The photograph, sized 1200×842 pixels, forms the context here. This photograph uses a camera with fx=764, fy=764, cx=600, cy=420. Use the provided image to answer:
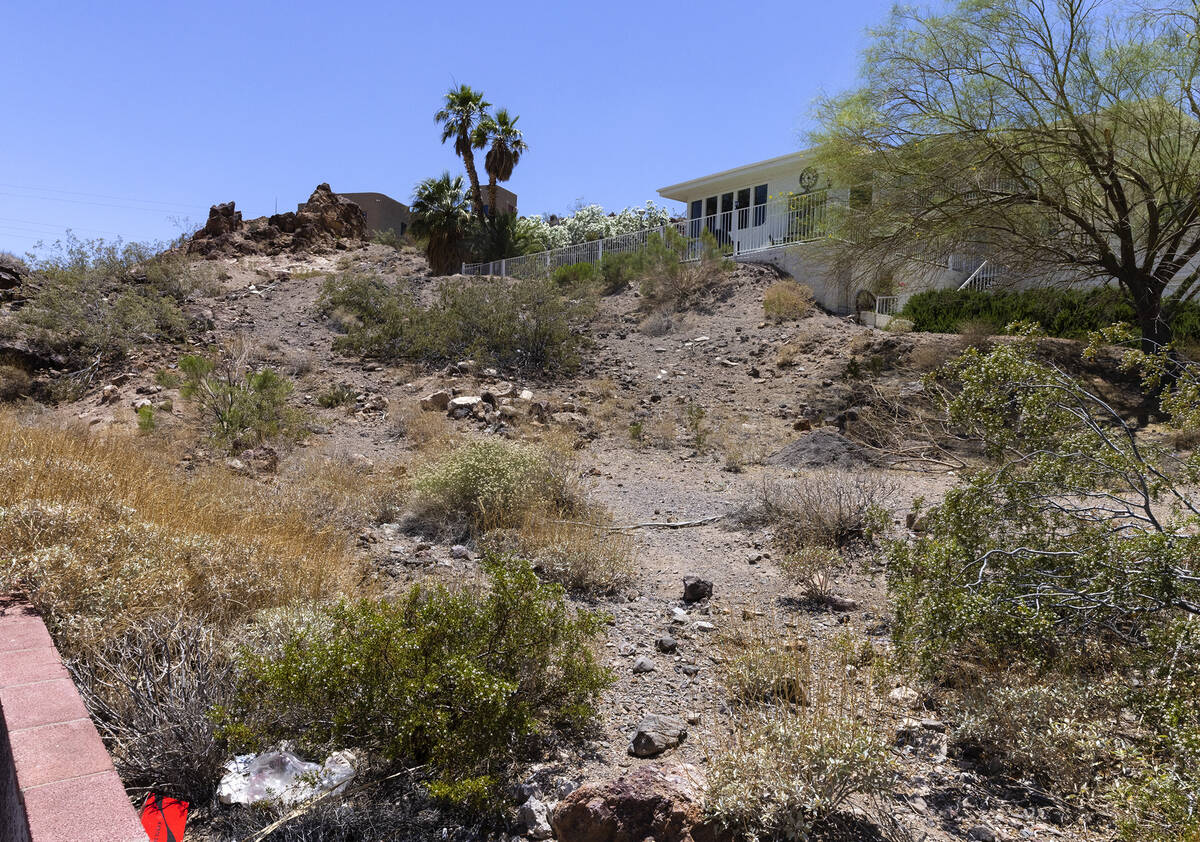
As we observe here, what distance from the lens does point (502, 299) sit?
59.2 ft

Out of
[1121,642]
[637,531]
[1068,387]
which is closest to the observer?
[1121,642]

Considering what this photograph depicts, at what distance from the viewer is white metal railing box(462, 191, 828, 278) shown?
817 inches

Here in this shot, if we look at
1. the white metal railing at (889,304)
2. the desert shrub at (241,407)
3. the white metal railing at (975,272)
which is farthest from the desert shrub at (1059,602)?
the white metal railing at (889,304)

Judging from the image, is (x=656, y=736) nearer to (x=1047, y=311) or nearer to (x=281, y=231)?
(x=1047, y=311)

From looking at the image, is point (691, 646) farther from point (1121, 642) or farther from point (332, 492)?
point (332, 492)

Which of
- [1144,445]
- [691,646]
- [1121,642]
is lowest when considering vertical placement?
[691,646]

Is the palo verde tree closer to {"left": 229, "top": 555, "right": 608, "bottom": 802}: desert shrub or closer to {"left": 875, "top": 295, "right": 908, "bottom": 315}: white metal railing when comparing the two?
{"left": 875, "top": 295, "right": 908, "bottom": 315}: white metal railing

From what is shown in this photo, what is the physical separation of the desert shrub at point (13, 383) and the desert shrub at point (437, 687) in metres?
13.9

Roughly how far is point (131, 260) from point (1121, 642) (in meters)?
23.7

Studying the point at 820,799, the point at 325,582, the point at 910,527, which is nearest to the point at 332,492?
the point at 325,582

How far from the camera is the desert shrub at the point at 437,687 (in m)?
2.89

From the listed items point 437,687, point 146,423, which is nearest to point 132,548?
point 437,687

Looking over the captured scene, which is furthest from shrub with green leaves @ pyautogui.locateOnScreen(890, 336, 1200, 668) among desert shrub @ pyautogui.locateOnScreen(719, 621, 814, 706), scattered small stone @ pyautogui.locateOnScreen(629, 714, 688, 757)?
scattered small stone @ pyautogui.locateOnScreen(629, 714, 688, 757)

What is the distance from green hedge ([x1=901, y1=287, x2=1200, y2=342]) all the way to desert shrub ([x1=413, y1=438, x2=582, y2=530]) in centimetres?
1139
